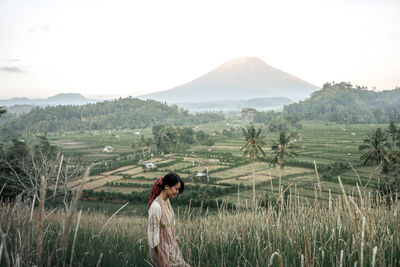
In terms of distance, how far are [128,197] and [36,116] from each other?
9361 cm

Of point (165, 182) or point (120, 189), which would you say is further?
point (120, 189)

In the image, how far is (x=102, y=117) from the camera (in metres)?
115

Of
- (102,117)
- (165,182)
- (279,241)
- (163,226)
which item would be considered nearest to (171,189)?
(165,182)

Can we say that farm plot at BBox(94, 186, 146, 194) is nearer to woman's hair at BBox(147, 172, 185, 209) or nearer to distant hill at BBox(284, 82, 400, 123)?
woman's hair at BBox(147, 172, 185, 209)

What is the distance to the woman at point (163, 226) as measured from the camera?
269 cm

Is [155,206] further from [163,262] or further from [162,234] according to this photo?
[163,262]

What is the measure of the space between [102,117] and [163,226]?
11826 centimetres

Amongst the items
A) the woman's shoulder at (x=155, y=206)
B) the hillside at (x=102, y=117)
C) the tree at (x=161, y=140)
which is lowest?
the tree at (x=161, y=140)

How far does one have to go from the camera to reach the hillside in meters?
99.2

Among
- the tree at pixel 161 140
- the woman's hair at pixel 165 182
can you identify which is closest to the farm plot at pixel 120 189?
the tree at pixel 161 140

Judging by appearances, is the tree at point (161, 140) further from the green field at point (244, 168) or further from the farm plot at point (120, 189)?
the farm plot at point (120, 189)

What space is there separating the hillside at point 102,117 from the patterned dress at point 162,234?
325 feet

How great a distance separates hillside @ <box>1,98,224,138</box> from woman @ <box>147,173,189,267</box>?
99.1 meters

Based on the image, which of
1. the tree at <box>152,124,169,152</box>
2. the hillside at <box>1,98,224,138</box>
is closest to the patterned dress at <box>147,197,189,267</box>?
the tree at <box>152,124,169,152</box>
